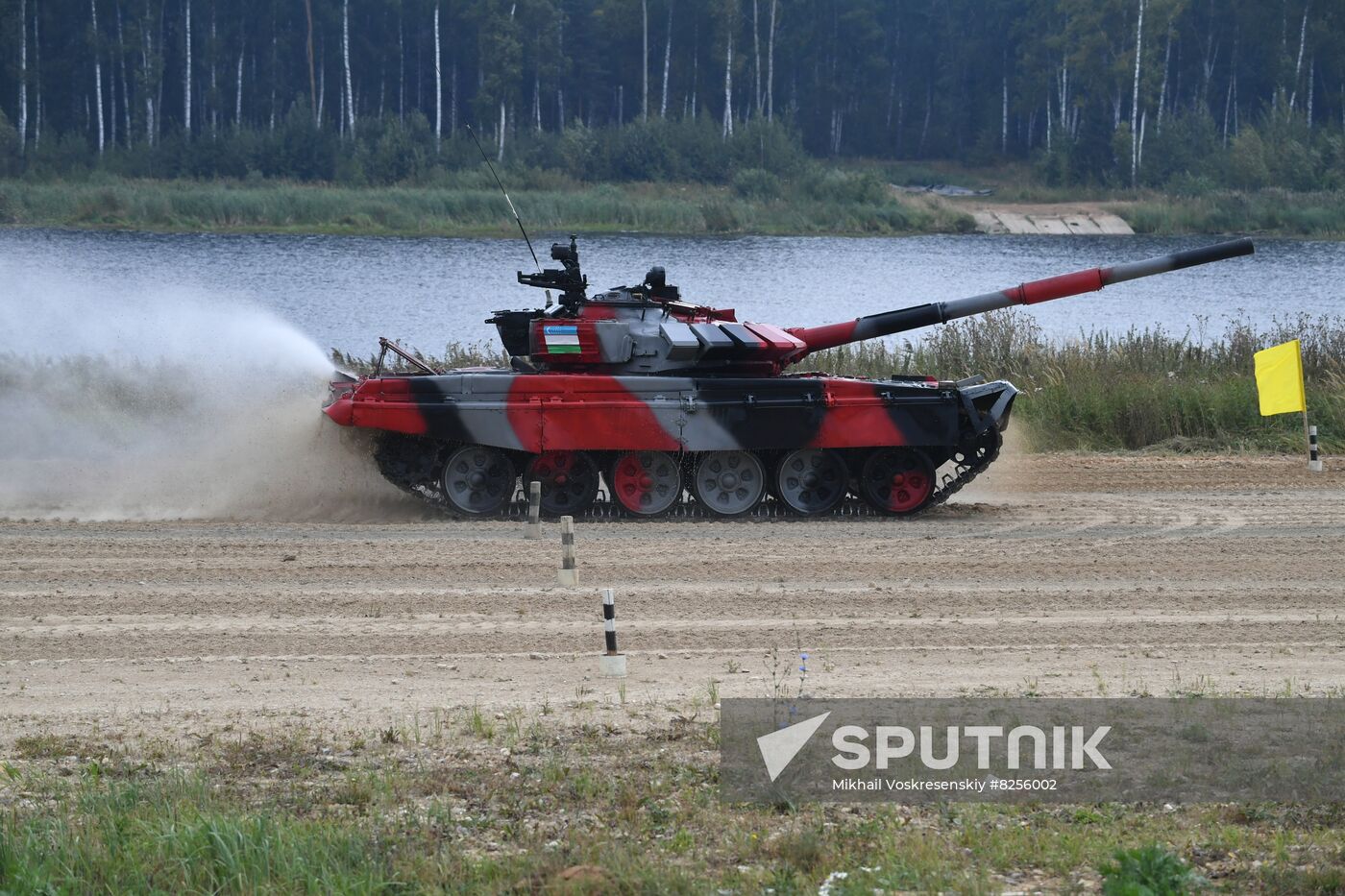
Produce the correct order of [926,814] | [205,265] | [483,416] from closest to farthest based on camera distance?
[926,814], [483,416], [205,265]

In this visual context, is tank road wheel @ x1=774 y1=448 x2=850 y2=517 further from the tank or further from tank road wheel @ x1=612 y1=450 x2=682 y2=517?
tank road wheel @ x1=612 y1=450 x2=682 y2=517

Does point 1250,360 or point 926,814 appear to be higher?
point 1250,360

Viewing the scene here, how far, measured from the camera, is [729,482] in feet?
55.3

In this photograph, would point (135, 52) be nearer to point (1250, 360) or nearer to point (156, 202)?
point (156, 202)

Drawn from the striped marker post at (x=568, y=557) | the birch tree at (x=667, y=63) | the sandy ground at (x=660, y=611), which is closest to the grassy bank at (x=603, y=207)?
the birch tree at (x=667, y=63)

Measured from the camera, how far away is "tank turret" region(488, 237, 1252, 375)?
1669 cm

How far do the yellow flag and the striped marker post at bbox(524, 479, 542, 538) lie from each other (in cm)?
901

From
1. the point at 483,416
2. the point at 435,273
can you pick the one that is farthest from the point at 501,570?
the point at 435,273

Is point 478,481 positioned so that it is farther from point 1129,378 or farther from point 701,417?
point 1129,378

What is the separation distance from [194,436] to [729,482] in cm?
547

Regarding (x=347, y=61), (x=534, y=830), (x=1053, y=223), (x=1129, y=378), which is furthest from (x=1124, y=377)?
(x=347, y=61)

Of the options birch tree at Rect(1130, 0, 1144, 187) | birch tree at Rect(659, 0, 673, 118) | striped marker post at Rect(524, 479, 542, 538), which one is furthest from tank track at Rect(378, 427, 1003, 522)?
birch tree at Rect(659, 0, 673, 118)

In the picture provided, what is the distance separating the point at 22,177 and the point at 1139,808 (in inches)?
2298

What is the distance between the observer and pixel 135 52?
7081 cm
